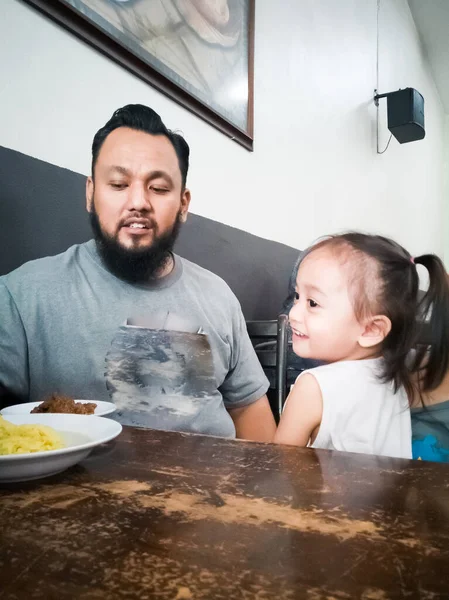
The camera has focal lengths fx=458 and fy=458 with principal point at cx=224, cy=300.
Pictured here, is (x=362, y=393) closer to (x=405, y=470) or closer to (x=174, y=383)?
(x=405, y=470)

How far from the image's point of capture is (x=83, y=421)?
2.57ft

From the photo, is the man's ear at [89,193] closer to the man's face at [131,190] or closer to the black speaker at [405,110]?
the man's face at [131,190]

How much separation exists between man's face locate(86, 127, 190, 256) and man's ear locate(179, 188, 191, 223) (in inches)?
3.6

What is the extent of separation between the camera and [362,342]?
3.69 feet

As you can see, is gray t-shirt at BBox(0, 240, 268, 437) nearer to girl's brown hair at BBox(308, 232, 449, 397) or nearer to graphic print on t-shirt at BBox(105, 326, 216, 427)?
graphic print on t-shirt at BBox(105, 326, 216, 427)

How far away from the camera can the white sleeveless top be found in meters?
1.00

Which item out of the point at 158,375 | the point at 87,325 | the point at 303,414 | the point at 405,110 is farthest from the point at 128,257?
the point at 405,110

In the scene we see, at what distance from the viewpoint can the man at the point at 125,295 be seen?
42.8 inches

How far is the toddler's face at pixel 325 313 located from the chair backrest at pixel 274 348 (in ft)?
0.98

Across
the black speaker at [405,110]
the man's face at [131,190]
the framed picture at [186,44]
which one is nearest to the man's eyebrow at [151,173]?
the man's face at [131,190]

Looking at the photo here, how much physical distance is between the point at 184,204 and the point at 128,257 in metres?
0.30

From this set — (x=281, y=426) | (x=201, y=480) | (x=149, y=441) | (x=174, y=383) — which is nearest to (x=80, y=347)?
(x=174, y=383)

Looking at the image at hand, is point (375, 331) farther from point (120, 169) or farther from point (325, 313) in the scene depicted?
point (120, 169)

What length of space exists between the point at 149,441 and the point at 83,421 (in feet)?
0.40
